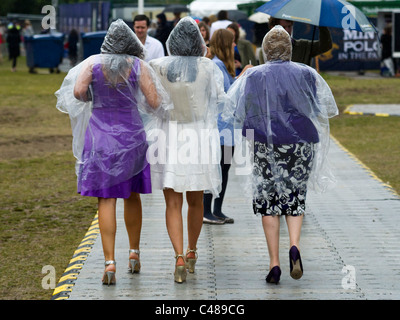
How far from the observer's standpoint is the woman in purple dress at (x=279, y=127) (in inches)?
233

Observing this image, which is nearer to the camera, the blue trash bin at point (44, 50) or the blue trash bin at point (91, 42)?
the blue trash bin at point (91, 42)

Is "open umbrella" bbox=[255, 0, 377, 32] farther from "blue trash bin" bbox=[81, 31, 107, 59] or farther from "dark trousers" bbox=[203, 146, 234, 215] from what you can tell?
"blue trash bin" bbox=[81, 31, 107, 59]

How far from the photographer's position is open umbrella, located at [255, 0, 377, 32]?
22.2 ft

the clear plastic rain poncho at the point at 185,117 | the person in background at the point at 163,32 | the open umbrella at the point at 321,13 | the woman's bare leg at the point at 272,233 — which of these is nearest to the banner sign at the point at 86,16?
the person in background at the point at 163,32

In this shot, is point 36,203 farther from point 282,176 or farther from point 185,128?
point 282,176

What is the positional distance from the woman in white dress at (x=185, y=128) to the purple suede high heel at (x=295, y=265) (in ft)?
2.34

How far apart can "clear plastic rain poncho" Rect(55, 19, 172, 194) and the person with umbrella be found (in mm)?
1768

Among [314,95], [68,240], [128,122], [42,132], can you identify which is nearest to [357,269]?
[314,95]

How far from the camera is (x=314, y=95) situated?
6.02m

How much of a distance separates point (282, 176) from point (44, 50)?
26.4m

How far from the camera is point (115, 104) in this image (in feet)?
18.9

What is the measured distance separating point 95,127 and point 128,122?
223 millimetres

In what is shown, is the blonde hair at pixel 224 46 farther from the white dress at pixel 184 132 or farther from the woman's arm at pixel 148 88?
the woman's arm at pixel 148 88

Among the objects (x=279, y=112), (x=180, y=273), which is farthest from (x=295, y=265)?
(x=279, y=112)
